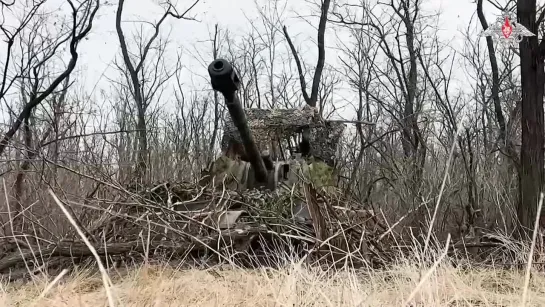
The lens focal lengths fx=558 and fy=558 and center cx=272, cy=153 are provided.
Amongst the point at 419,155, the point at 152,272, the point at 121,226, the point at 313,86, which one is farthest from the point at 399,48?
the point at 152,272

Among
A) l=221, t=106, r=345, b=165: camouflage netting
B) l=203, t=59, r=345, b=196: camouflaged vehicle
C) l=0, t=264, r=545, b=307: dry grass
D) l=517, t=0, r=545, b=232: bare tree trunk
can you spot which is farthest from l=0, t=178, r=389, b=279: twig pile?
l=221, t=106, r=345, b=165: camouflage netting

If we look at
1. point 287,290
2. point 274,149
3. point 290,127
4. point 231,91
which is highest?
point 231,91

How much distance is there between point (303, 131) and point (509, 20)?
3.14m

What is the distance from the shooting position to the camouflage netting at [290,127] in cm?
661

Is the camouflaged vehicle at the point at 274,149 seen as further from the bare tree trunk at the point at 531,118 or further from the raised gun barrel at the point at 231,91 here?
the bare tree trunk at the point at 531,118

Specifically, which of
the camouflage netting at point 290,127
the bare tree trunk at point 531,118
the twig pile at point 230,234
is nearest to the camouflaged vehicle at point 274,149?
the camouflage netting at point 290,127

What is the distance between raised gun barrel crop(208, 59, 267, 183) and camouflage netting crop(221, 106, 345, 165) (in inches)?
47.7

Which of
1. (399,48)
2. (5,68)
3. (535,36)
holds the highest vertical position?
(399,48)

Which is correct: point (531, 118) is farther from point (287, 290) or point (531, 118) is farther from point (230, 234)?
point (287, 290)

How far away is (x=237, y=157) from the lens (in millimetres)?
6121

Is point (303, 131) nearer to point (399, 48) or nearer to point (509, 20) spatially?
point (509, 20)

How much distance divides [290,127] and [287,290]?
454cm

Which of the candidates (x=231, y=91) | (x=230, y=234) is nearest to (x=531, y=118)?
(x=231, y=91)

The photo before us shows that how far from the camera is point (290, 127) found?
22.1 ft
